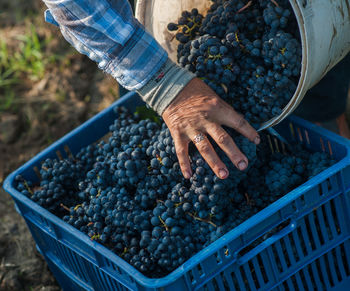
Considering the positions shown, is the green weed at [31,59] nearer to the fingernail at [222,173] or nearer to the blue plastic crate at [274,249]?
the blue plastic crate at [274,249]

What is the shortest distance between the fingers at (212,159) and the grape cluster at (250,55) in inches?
9.4

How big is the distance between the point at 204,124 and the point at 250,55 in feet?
Answer: 1.04

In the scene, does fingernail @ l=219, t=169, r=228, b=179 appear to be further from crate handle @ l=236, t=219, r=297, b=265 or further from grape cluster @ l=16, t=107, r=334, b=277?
crate handle @ l=236, t=219, r=297, b=265

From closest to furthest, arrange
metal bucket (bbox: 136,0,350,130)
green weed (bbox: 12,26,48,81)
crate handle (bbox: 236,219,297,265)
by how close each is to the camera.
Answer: metal bucket (bbox: 136,0,350,130), crate handle (bbox: 236,219,297,265), green weed (bbox: 12,26,48,81)

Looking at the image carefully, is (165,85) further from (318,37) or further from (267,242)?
(267,242)

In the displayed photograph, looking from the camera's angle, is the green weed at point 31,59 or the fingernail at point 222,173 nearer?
the fingernail at point 222,173

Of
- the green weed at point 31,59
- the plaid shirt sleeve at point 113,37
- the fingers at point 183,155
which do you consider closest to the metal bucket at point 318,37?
the fingers at point 183,155

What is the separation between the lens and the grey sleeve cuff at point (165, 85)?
5.06 feet

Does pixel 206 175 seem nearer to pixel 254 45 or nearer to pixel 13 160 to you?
pixel 254 45

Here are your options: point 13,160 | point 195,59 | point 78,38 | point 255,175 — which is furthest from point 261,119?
point 13,160

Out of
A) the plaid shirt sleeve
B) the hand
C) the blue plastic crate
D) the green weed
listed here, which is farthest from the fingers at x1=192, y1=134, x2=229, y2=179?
the green weed

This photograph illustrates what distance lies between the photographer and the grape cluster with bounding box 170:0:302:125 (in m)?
1.52

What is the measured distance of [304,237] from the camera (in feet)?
5.06

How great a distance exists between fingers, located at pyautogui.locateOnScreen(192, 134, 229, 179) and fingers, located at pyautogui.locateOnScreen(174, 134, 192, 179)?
0.19 ft
